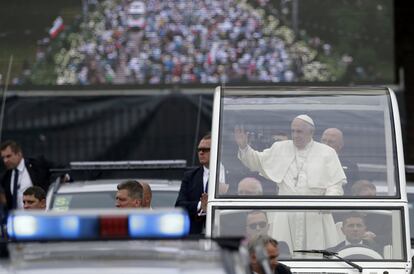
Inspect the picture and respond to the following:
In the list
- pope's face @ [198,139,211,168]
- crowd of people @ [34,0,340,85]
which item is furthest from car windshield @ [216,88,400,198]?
crowd of people @ [34,0,340,85]

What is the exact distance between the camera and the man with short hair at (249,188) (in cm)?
896

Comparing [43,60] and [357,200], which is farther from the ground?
[43,60]

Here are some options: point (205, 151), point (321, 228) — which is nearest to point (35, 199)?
point (205, 151)

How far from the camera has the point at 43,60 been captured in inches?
686

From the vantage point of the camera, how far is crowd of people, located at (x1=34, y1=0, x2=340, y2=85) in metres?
17.3

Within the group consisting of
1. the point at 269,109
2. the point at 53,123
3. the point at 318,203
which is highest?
the point at 53,123

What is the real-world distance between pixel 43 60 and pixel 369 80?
3885mm

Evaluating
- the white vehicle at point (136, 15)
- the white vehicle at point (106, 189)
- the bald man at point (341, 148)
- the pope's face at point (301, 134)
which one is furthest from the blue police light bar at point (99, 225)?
the white vehicle at point (136, 15)

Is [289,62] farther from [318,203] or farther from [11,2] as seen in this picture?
[318,203]

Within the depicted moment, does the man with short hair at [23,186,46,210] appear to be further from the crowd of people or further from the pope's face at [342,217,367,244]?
the crowd of people

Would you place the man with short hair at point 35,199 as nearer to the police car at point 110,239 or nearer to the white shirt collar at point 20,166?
the white shirt collar at point 20,166

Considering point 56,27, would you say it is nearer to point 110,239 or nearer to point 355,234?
point 355,234

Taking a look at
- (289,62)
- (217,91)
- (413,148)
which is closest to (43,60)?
(289,62)

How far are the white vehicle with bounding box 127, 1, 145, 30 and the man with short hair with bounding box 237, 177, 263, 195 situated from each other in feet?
28.3
